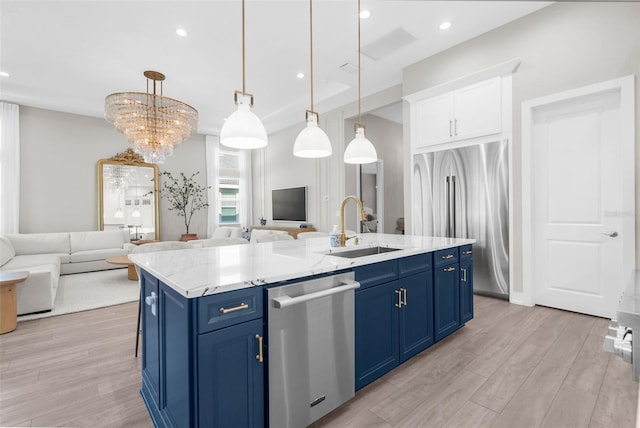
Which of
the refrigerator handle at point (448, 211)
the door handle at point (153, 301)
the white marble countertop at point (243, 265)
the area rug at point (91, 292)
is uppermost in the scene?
the refrigerator handle at point (448, 211)

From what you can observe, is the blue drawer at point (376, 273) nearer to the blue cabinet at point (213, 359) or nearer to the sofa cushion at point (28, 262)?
the blue cabinet at point (213, 359)

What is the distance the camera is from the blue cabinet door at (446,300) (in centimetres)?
240

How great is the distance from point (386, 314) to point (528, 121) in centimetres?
287

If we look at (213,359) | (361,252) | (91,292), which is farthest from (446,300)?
(91,292)

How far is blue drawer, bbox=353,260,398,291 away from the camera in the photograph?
1806 millimetres

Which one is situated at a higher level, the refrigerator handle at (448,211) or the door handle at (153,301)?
the refrigerator handle at (448,211)

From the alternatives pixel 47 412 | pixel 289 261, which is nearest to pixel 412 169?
pixel 289 261

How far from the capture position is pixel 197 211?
298 inches

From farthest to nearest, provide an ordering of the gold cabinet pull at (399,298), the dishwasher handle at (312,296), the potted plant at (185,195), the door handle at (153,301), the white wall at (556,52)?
the potted plant at (185,195) → the white wall at (556,52) → the gold cabinet pull at (399,298) → the door handle at (153,301) → the dishwasher handle at (312,296)

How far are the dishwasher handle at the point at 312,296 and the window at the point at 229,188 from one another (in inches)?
271

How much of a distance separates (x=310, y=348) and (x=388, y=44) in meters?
3.81

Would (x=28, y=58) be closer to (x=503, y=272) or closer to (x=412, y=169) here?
(x=412, y=169)

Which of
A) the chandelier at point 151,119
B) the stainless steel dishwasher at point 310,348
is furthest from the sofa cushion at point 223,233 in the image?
the stainless steel dishwasher at point 310,348

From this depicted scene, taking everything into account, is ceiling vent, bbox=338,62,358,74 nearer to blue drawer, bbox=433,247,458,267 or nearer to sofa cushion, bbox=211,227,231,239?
blue drawer, bbox=433,247,458,267
